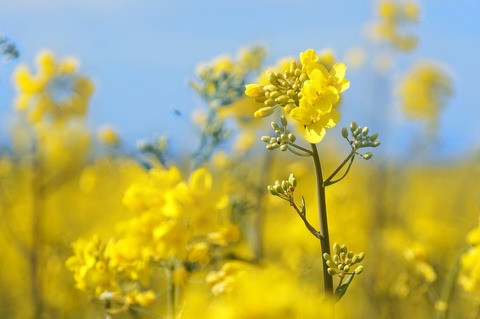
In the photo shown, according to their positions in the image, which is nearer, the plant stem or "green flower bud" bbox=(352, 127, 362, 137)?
the plant stem

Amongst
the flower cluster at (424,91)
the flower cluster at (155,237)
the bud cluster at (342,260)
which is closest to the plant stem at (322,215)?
the bud cluster at (342,260)

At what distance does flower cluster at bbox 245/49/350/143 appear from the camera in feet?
6.16

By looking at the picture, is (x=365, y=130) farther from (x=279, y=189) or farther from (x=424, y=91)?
(x=424, y=91)

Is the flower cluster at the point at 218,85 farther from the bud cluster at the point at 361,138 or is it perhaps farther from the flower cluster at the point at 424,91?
the flower cluster at the point at 424,91

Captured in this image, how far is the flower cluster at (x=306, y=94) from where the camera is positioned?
188cm

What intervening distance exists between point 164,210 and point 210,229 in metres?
0.23

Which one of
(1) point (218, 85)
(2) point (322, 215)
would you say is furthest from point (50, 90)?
(2) point (322, 215)

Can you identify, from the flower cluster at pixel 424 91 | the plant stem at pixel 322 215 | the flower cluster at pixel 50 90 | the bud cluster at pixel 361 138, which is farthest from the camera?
the flower cluster at pixel 424 91

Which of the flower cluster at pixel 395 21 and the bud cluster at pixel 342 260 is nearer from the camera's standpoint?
the bud cluster at pixel 342 260

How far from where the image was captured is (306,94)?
1.88 m

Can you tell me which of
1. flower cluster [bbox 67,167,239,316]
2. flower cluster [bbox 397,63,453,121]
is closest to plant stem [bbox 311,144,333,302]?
flower cluster [bbox 67,167,239,316]

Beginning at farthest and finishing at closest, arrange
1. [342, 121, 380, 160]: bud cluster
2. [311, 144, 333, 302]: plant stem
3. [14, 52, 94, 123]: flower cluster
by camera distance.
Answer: [14, 52, 94, 123]: flower cluster
[342, 121, 380, 160]: bud cluster
[311, 144, 333, 302]: plant stem

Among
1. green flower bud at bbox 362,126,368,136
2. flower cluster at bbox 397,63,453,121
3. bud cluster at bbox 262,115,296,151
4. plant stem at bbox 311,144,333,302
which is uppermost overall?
green flower bud at bbox 362,126,368,136

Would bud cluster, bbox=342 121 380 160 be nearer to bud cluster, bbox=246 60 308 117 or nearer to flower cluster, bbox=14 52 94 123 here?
bud cluster, bbox=246 60 308 117
